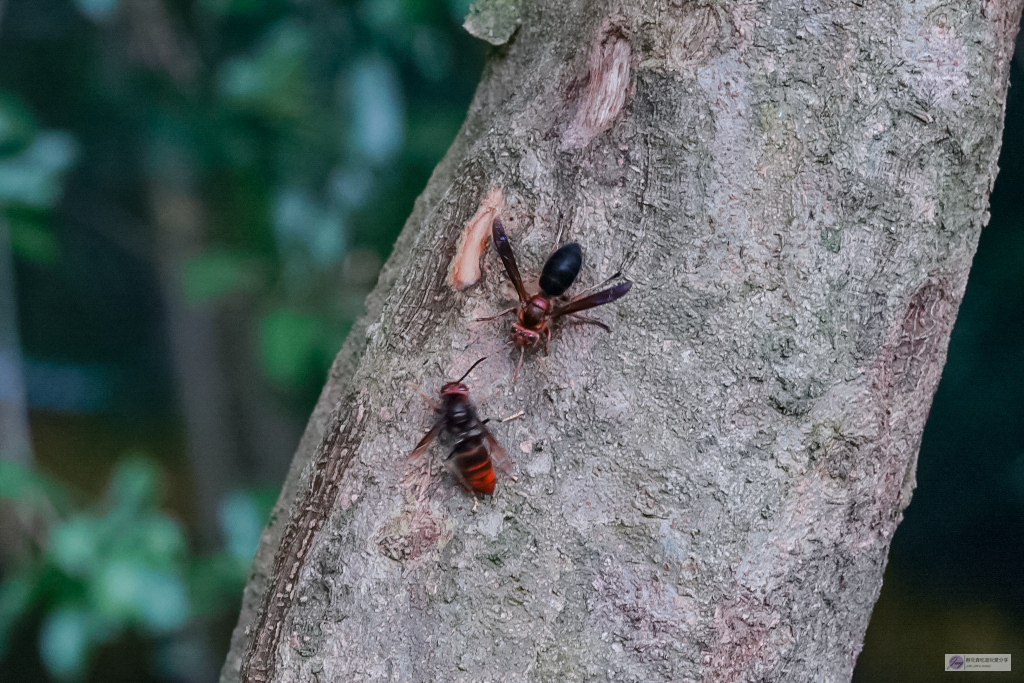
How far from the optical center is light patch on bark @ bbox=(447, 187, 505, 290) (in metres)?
0.79

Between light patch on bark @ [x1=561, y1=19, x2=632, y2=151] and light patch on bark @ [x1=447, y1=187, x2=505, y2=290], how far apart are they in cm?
10

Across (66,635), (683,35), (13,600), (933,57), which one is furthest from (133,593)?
(933,57)

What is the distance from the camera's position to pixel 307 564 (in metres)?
0.79

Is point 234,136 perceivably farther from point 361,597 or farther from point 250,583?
point 361,597

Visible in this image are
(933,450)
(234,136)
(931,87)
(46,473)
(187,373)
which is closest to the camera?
(931,87)

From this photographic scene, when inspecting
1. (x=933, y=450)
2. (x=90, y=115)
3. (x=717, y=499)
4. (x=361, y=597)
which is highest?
(x=90, y=115)

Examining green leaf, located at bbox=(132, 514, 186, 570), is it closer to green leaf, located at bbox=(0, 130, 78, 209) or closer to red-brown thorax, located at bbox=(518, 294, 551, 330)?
green leaf, located at bbox=(0, 130, 78, 209)

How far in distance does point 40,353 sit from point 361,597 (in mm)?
1238

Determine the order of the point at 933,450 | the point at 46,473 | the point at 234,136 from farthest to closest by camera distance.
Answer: the point at 46,473
the point at 234,136
the point at 933,450

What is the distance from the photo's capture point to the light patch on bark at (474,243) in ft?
2.59

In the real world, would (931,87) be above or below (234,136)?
below

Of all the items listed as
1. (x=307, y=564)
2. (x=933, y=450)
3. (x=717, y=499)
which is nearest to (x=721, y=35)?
(x=717, y=499)

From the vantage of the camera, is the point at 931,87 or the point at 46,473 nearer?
the point at 931,87

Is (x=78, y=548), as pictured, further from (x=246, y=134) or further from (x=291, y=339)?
(x=246, y=134)
